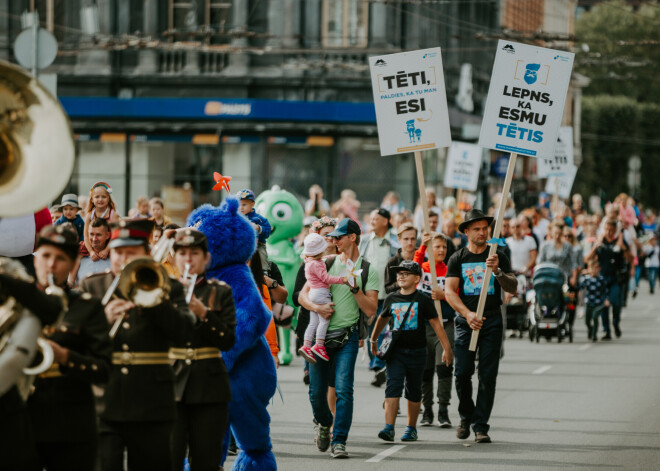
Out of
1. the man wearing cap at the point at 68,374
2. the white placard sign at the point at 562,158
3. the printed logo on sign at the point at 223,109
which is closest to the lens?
the man wearing cap at the point at 68,374

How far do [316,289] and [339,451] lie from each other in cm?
131

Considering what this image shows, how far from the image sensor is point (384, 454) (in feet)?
33.6

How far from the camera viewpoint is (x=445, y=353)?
431 inches

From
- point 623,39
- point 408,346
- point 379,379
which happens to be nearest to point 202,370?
point 408,346

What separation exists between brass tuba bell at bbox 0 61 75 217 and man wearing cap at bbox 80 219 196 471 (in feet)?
2.93

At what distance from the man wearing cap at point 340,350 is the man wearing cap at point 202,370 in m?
3.06

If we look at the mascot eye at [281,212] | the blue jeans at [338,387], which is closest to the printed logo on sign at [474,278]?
the blue jeans at [338,387]

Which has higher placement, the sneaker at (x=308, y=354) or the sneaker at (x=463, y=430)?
the sneaker at (x=308, y=354)

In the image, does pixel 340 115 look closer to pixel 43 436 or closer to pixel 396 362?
pixel 396 362

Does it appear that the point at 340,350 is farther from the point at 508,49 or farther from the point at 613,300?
the point at 613,300

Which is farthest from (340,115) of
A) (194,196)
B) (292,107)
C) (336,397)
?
(336,397)

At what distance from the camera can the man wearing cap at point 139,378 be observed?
632 cm

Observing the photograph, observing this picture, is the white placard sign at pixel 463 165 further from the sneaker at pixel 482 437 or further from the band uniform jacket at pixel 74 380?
the band uniform jacket at pixel 74 380

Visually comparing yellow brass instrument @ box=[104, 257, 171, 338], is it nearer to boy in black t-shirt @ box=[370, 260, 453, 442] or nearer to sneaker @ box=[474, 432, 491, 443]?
boy in black t-shirt @ box=[370, 260, 453, 442]
